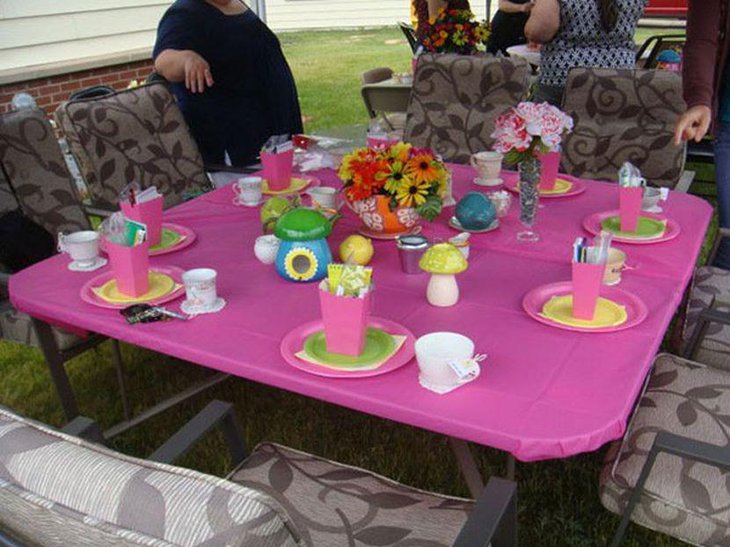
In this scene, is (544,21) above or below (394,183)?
above

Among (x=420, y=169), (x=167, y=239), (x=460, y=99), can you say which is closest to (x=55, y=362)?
(x=167, y=239)

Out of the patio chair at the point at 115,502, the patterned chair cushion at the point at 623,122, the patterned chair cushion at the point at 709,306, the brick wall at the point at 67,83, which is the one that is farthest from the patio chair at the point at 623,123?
the brick wall at the point at 67,83

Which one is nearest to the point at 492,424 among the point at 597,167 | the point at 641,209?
the point at 641,209

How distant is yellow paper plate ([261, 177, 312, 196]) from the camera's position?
8.18 ft

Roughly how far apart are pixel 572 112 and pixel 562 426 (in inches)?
88.5

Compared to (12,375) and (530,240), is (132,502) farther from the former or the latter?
(12,375)

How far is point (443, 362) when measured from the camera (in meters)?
1.30

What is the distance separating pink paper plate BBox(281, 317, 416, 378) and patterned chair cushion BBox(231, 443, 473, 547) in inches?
12.1

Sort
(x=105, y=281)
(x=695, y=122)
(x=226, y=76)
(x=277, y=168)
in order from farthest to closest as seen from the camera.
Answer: (x=226, y=76) → (x=277, y=168) → (x=695, y=122) → (x=105, y=281)

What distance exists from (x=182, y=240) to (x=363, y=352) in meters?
0.83

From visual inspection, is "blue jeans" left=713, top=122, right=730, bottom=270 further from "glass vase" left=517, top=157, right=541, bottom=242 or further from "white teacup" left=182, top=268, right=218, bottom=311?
"white teacup" left=182, top=268, right=218, bottom=311

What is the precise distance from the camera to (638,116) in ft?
10.1

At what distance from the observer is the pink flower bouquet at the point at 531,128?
6.07 feet

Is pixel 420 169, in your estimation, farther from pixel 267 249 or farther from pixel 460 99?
pixel 460 99
